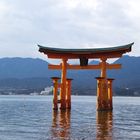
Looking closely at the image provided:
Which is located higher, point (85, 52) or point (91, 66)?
point (85, 52)

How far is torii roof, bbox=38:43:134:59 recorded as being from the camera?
39.6m

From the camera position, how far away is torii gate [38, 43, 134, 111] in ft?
131

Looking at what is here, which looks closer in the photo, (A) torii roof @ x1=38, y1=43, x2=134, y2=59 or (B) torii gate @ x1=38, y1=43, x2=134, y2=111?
(A) torii roof @ x1=38, y1=43, x2=134, y2=59

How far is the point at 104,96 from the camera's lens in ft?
131

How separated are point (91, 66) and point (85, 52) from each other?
184cm

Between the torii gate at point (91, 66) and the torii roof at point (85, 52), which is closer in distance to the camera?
the torii roof at point (85, 52)

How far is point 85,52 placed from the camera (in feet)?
134

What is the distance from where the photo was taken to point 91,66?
138 feet

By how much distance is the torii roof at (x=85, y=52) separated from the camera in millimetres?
39562

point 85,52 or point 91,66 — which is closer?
point 85,52

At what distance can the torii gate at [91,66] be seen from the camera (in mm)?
39781

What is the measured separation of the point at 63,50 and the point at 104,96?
20.6 feet

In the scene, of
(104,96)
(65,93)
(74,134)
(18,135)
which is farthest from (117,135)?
(65,93)

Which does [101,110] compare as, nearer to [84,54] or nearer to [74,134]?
[84,54]
